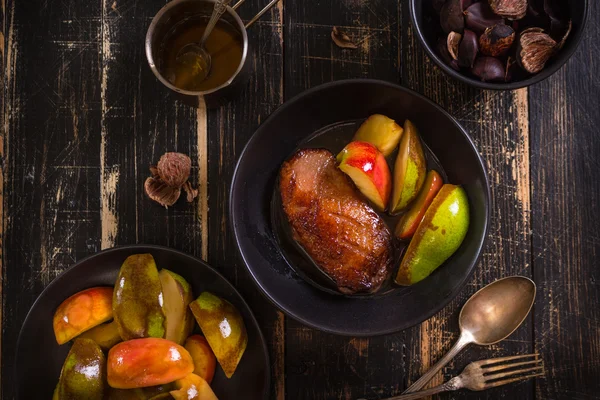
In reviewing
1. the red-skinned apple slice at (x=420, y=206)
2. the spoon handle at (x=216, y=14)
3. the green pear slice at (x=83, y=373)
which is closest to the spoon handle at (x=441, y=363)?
the red-skinned apple slice at (x=420, y=206)

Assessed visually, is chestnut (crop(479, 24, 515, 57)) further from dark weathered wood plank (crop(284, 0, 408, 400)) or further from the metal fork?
the metal fork

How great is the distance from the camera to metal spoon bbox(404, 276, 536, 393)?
146cm

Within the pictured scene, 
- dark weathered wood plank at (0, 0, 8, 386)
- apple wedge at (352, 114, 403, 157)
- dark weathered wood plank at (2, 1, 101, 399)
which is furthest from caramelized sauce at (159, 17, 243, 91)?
dark weathered wood plank at (0, 0, 8, 386)

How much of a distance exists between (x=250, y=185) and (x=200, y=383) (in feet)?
1.53

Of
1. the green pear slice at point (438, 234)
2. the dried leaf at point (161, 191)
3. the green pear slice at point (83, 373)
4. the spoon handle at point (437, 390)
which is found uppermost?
the dried leaf at point (161, 191)

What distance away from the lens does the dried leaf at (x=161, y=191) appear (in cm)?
144

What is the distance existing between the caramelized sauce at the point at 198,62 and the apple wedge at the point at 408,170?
43 centimetres

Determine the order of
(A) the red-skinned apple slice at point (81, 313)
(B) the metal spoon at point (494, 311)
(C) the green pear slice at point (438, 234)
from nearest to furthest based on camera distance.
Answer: (C) the green pear slice at point (438, 234) → (A) the red-skinned apple slice at point (81, 313) → (B) the metal spoon at point (494, 311)

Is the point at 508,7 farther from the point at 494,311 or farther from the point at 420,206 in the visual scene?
the point at 494,311

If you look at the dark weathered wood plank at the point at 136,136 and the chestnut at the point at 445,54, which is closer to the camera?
the chestnut at the point at 445,54

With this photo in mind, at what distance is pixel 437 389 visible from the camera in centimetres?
143

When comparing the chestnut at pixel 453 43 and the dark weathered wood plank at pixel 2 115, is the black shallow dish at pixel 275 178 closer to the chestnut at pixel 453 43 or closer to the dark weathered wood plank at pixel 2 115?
the chestnut at pixel 453 43

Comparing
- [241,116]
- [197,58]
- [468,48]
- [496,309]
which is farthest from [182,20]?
[496,309]

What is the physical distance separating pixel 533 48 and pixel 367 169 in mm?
448
